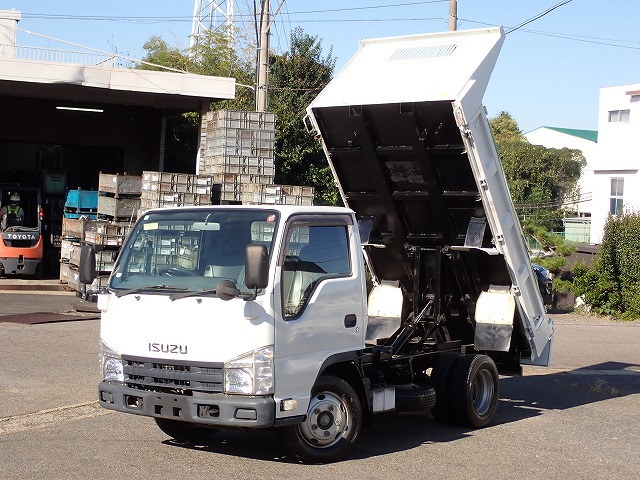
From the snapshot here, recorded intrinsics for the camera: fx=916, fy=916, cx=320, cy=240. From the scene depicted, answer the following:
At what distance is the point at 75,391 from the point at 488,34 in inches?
253

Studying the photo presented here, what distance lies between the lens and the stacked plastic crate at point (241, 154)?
21672 mm

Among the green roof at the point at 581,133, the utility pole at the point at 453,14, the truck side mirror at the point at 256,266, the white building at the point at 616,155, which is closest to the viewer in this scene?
the truck side mirror at the point at 256,266

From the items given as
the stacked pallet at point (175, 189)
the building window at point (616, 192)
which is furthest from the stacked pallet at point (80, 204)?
the building window at point (616, 192)

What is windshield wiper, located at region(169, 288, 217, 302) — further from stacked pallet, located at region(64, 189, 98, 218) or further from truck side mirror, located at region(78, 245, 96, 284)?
stacked pallet, located at region(64, 189, 98, 218)

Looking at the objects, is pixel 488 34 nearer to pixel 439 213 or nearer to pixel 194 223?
pixel 439 213

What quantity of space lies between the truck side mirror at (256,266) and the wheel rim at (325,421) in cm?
136

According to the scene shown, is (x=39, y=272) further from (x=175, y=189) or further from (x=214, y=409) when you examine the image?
(x=214, y=409)

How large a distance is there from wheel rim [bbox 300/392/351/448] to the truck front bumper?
62cm

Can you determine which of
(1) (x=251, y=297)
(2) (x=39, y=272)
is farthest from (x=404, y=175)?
(2) (x=39, y=272)

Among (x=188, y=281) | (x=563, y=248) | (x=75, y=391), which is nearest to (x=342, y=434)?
(x=188, y=281)

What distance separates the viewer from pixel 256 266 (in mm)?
7211

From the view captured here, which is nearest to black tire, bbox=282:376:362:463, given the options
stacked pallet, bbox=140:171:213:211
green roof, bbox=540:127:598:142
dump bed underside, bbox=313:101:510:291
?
dump bed underside, bbox=313:101:510:291

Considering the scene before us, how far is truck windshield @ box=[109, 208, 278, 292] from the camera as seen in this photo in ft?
25.6

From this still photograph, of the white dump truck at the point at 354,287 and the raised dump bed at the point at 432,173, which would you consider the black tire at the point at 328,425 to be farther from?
the raised dump bed at the point at 432,173
